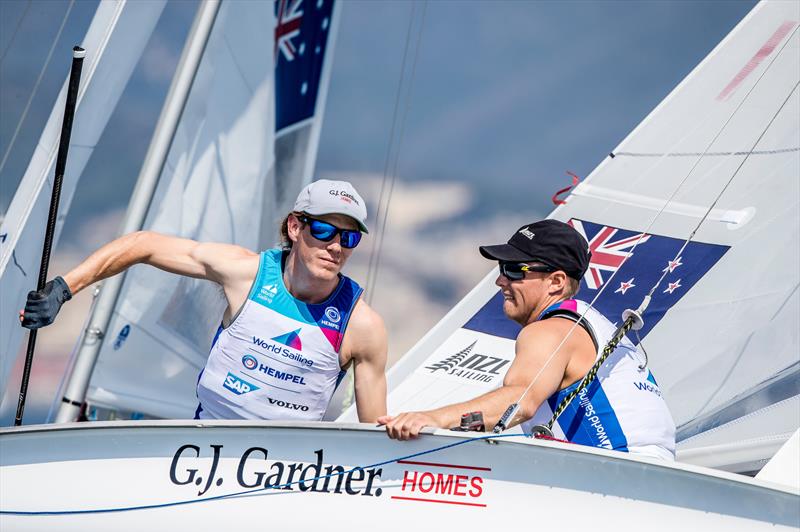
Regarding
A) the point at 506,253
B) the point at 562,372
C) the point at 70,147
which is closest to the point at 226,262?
the point at 506,253

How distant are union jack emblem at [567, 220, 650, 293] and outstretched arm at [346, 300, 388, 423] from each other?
5.87ft

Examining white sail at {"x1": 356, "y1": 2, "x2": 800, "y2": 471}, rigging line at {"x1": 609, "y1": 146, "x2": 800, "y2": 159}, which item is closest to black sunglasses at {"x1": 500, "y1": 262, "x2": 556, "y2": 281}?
white sail at {"x1": 356, "y1": 2, "x2": 800, "y2": 471}

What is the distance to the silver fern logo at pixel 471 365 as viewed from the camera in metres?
4.20

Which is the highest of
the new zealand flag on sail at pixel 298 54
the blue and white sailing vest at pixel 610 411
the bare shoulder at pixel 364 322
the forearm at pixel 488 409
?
the new zealand flag on sail at pixel 298 54

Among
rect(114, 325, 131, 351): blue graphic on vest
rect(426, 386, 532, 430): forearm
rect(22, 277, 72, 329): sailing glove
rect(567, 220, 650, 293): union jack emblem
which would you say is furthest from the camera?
rect(114, 325, 131, 351): blue graphic on vest

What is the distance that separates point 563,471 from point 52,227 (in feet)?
5.19

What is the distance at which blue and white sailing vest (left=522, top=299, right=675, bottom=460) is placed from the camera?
221 cm

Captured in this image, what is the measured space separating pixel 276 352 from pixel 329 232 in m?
0.34

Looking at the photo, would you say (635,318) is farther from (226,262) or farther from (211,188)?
(211,188)

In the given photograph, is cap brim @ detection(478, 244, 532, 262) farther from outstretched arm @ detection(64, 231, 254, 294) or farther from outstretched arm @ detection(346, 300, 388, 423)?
outstretched arm @ detection(64, 231, 254, 294)

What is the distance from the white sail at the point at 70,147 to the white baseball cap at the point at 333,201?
1154 mm

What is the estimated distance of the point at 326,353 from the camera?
8.30ft

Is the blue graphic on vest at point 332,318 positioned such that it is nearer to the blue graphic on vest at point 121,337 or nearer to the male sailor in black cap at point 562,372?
the male sailor in black cap at point 562,372

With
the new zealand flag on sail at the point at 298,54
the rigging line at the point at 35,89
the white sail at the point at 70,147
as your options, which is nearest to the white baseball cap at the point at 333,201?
the white sail at the point at 70,147
